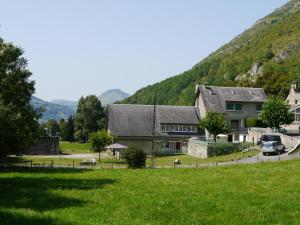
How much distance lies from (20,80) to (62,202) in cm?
2164

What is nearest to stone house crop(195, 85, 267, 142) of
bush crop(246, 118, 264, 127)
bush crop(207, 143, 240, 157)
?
bush crop(246, 118, 264, 127)

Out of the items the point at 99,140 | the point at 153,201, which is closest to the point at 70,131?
the point at 99,140

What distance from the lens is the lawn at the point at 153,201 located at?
17062 millimetres

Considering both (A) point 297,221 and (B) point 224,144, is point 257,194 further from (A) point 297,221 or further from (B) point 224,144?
(B) point 224,144

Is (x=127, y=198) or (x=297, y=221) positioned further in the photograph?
(x=127, y=198)

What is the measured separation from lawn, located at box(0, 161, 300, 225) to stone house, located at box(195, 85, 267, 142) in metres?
57.8

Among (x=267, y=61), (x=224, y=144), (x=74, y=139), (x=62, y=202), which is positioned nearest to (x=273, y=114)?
(x=224, y=144)

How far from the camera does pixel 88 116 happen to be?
13750cm

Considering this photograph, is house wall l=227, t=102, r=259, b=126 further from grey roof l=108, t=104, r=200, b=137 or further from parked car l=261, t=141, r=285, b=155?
parked car l=261, t=141, r=285, b=155

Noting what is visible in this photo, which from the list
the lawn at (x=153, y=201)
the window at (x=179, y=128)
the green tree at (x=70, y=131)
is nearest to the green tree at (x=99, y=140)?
the window at (x=179, y=128)

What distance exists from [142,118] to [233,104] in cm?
1710

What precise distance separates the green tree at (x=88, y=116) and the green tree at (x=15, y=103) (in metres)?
92.4

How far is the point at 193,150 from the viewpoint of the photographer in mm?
75312

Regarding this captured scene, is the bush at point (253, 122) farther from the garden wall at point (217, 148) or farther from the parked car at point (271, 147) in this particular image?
the parked car at point (271, 147)
